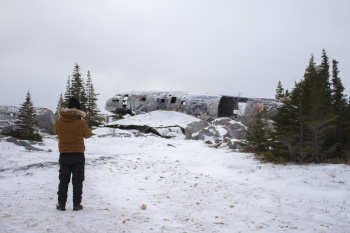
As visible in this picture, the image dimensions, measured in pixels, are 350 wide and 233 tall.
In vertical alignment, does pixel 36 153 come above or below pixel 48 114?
below

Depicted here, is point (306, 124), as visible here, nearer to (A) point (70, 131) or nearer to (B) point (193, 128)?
(A) point (70, 131)

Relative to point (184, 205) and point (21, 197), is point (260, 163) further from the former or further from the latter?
point (21, 197)

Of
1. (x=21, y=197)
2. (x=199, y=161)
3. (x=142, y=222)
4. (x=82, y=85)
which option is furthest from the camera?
(x=82, y=85)

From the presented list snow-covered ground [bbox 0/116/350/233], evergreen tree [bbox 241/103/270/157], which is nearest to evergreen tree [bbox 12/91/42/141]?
snow-covered ground [bbox 0/116/350/233]

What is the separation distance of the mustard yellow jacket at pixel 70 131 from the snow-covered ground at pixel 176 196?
4.15ft

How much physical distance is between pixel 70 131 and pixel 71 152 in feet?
1.47

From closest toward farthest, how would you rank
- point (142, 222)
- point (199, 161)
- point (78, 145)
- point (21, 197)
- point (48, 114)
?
point (142, 222) → point (78, 145) → point (21, 197) → point (199, 161) → point (48, 114)

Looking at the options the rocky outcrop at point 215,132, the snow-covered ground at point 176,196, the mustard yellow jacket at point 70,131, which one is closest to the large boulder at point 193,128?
the rocky outcrop at point 215,132

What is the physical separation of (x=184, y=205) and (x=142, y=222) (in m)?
1.50

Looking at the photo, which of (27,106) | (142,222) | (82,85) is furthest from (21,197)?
(82,85)

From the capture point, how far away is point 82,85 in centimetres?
2744

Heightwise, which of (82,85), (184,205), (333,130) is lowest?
(184,205)

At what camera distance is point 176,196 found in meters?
6.75

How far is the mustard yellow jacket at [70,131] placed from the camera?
17.9 ft
